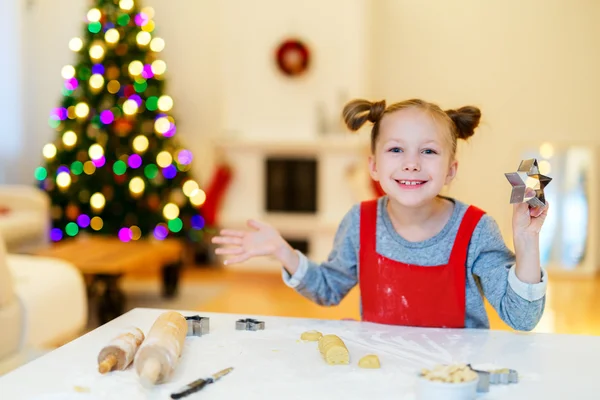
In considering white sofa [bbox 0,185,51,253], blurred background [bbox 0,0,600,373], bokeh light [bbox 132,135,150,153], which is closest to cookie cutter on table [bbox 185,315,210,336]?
white sofa [bbox 0,185,51,253]

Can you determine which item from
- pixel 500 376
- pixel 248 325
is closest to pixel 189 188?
pixel 248 325

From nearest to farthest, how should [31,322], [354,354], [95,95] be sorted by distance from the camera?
[354,354]
[31,322]
[95,95]

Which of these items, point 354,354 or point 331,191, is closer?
point 354,354

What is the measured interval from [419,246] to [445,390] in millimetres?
688

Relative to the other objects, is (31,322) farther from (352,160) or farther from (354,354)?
(352,160)

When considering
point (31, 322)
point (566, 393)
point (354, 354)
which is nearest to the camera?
point (566, 393)

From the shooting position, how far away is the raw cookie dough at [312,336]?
138cm

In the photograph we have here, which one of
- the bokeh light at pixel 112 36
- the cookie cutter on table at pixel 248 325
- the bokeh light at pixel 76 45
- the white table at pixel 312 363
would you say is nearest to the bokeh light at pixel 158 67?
the bokeh light at pixel 112 36

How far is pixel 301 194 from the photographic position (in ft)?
19.1

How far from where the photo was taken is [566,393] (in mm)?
1137

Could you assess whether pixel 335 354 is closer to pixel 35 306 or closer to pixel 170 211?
pixel 35 306

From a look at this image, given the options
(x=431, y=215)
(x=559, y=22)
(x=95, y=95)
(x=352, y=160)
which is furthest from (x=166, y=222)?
(x=431, y=215)

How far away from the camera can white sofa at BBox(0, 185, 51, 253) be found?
186 inches

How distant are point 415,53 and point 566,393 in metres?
5.18
